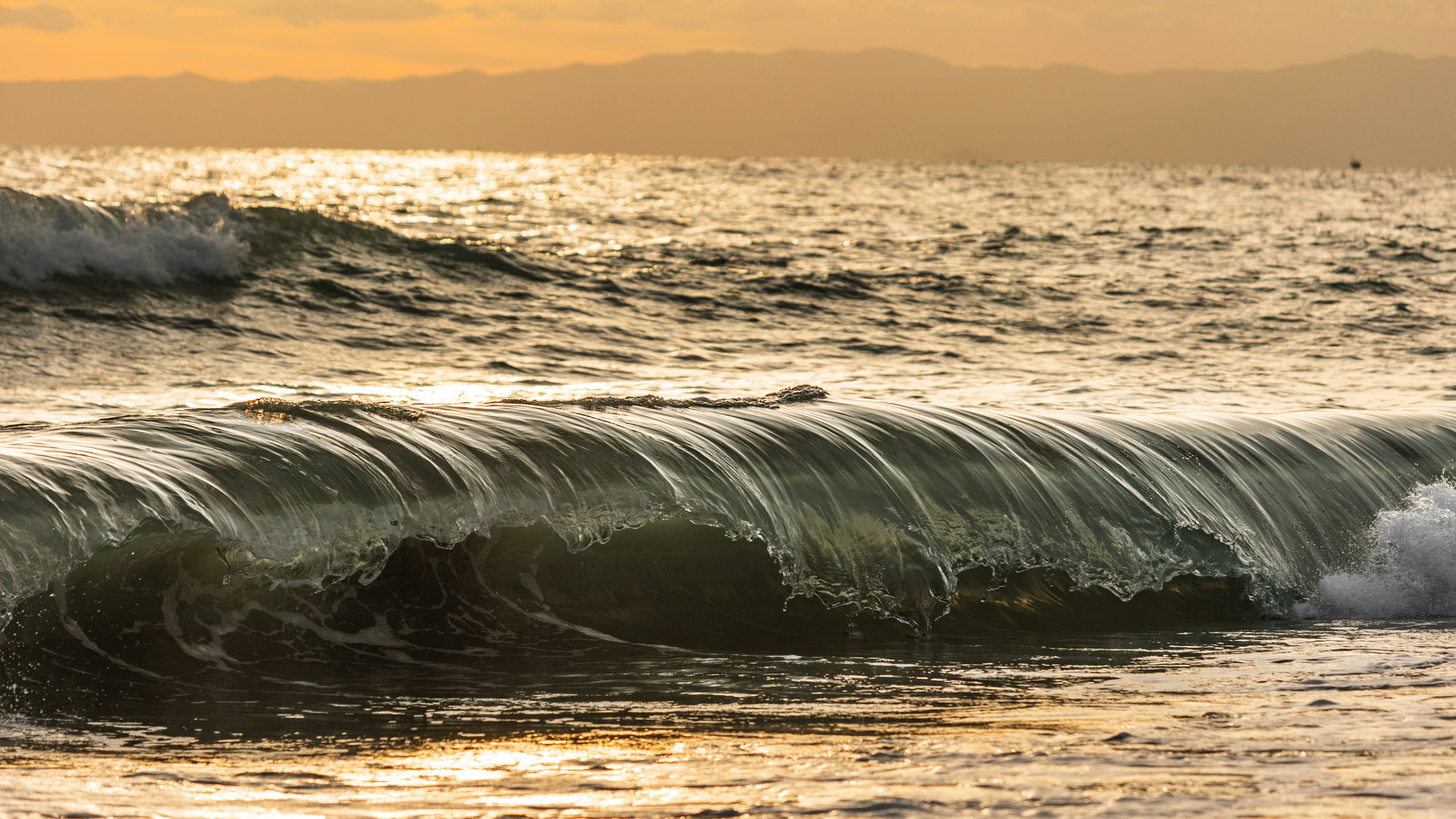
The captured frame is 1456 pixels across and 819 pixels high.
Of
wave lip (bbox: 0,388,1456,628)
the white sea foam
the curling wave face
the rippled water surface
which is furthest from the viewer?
the rippled water surface

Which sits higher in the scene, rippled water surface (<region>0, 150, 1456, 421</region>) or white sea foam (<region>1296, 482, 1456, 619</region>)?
rippled water surface (<region>0, 150, 1456, 421</region>)

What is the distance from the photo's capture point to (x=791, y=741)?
3.80 meters

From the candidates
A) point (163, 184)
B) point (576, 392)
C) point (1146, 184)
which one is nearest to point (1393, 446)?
point (576, 392)

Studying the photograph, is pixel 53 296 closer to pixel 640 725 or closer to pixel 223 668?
pixel 223 668

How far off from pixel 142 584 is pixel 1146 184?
7002cm

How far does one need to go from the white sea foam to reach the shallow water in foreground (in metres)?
1.05

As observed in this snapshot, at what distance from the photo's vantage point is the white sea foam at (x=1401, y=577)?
6.30m

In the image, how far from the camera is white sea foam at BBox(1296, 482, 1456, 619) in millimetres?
6301

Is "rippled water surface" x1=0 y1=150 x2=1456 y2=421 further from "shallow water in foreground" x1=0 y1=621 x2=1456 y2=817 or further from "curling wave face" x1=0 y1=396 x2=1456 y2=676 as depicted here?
"shallow water in foreground" x1=0 y1=621 x2=1456 y2=817

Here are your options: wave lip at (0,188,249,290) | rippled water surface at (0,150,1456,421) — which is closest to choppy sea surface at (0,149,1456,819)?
rippled water surface at (0,150,1456,421)

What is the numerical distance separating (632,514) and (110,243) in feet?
43.3

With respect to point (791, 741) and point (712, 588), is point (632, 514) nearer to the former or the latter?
point (712, 588)

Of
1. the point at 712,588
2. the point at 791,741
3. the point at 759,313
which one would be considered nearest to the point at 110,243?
the point at 759,313

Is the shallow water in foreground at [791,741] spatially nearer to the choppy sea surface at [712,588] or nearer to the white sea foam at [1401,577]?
the choppy sea surface at [712,588]
